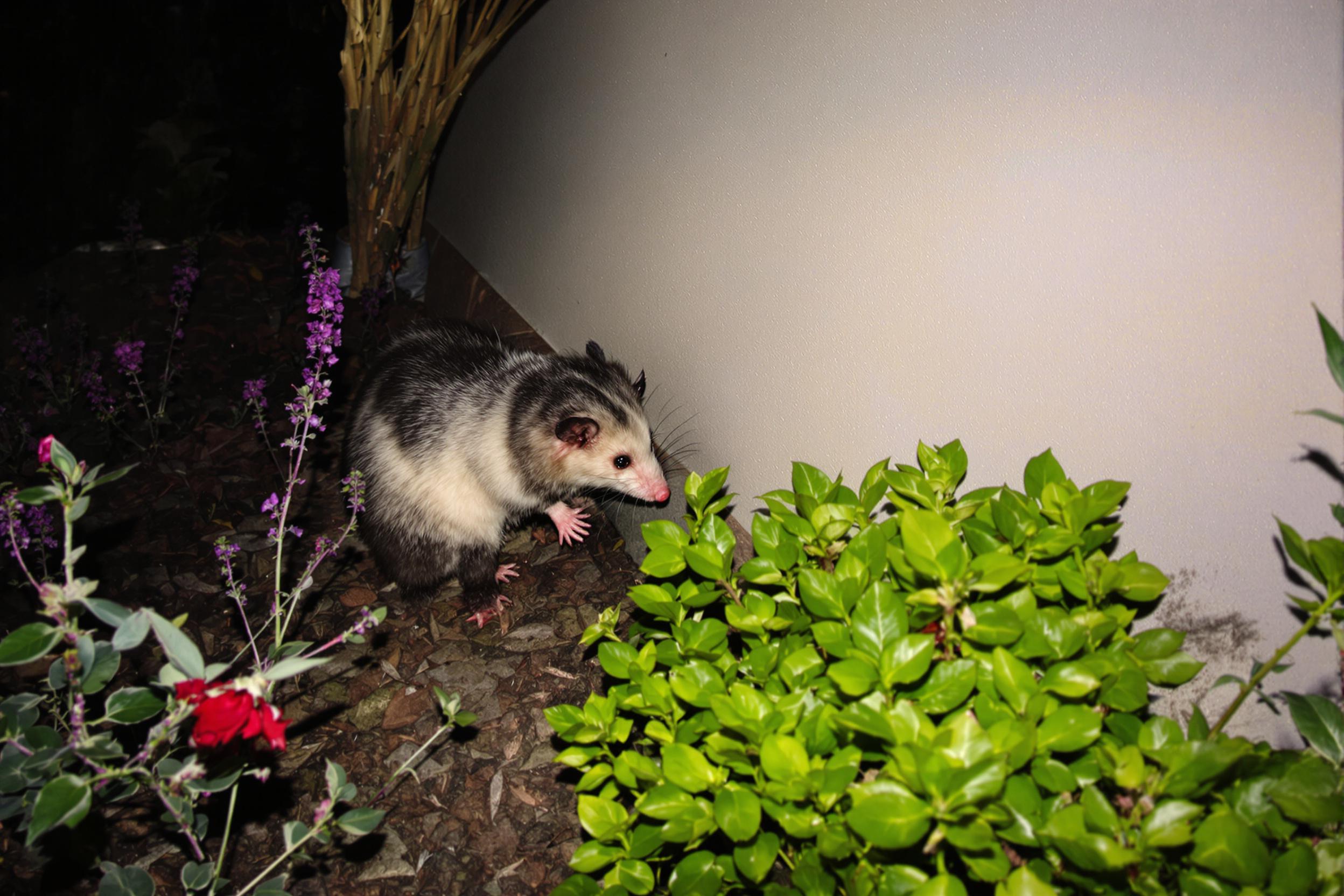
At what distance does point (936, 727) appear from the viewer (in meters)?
1.14

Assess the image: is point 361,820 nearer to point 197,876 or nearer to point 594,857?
point 197,876

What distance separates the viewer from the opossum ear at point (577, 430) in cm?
234

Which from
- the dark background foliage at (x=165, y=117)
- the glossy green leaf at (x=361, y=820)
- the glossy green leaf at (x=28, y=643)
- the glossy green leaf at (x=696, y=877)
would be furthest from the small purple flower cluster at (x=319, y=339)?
the dark background foliage at (x=165, y=117)

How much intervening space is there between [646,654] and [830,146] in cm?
120

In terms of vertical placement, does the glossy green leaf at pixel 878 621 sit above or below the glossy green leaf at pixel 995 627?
below

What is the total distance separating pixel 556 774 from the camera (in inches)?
82.0

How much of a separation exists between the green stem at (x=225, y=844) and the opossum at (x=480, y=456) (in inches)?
31.3

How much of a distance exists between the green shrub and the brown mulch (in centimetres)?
68

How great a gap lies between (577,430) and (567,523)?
50 centimetres

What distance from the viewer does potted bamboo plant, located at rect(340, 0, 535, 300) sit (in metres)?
3.39

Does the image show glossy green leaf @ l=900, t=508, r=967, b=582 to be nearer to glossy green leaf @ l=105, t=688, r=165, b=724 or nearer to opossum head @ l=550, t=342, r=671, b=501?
glossy green leaf @ l=105, t=688, r=165, b=724

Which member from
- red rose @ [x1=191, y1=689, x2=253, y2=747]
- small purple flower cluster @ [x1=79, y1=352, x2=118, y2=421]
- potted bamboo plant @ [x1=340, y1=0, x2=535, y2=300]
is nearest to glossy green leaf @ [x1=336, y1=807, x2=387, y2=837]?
red rose @ [x1=191, y1=689, x2=253, y2=747]

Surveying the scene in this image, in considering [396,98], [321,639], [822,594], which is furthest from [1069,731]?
[396,98]

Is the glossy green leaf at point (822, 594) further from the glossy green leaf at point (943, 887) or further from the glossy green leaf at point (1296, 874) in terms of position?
the glossy green leaf at point (1296, 874)
